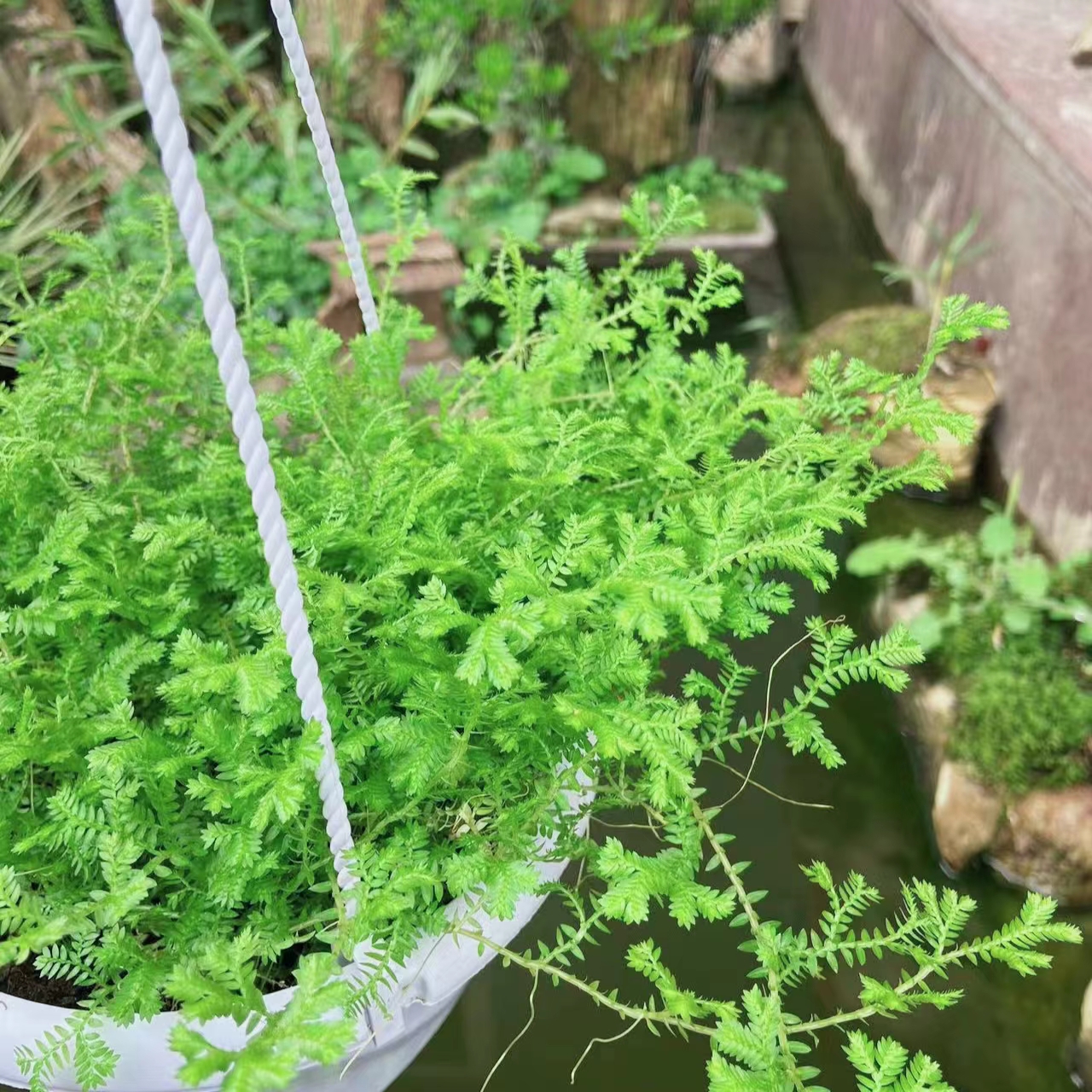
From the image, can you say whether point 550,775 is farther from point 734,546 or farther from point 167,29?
point 167,29

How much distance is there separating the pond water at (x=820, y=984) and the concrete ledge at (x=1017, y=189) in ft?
0.92

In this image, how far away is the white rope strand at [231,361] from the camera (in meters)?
0.47

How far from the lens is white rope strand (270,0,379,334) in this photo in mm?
773

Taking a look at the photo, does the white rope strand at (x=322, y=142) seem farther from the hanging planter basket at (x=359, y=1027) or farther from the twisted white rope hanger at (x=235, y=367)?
the hanging planter basket at (x=359, y=1027)

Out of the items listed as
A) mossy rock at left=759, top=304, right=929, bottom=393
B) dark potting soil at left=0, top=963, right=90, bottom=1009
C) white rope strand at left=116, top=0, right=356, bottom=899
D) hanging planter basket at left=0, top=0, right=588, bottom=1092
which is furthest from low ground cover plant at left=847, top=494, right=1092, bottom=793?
dark potting soil at left=0, top=963, right=90, bottom=1009

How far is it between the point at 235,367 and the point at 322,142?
1.41ft

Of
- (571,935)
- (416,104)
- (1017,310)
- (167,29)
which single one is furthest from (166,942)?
(167,29)

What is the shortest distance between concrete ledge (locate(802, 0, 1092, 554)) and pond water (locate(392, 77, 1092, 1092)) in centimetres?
28

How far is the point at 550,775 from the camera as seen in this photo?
795mm

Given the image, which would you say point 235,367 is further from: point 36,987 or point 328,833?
point 36,987

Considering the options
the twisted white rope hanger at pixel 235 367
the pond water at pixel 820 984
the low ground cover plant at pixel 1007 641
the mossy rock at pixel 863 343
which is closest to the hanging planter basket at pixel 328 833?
the twisted white rope hanger at pixel 235 367

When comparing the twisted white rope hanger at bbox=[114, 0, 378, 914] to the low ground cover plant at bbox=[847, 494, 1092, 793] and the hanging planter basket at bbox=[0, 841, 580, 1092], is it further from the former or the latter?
the low ground cover plant at bbox=[847, 494, 1092, 793]

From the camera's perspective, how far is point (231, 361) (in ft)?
1.80

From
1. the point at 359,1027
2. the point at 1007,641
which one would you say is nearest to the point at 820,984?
the point at 1007,641
